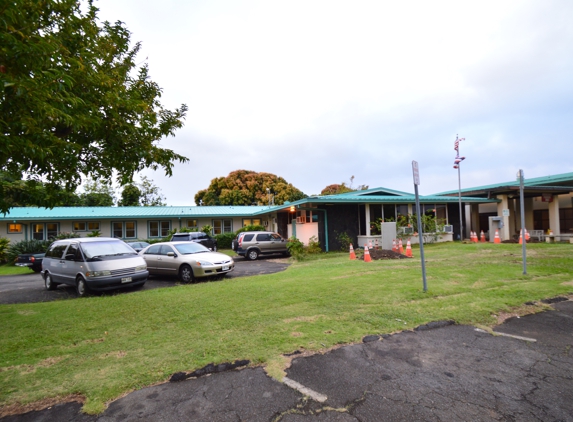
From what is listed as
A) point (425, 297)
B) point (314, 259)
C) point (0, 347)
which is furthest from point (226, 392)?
point (314, 259)

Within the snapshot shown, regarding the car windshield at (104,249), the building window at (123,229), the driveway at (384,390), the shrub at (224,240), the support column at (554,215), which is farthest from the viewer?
the shrub at (224,240)

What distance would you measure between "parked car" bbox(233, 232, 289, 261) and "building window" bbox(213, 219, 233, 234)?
11679 mm

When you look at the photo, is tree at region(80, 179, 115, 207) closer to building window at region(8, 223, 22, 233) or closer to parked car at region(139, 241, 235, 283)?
building window at region(8, 223, 22, 233)

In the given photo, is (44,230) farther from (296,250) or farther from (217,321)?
(217,321)

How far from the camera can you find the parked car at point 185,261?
10719 mm

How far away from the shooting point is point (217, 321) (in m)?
5.63

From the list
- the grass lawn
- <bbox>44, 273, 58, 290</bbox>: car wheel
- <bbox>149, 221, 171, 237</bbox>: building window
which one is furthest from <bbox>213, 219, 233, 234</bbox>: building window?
the grass lawn

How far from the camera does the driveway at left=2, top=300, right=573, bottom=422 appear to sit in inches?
112

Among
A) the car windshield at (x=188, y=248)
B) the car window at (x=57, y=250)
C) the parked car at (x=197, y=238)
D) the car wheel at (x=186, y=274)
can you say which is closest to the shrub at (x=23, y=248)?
the parked car at (x=197, y=238)

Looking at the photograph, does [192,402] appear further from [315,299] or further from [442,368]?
[315,299]

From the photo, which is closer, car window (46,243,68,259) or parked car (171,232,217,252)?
car window (46,243,68,259)

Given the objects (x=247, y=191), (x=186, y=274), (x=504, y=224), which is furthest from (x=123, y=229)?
(x=504, y=224)

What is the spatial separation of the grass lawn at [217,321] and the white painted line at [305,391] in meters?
0.24

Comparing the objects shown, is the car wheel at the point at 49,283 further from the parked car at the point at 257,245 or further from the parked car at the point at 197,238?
the parked car at the point at 197,238
